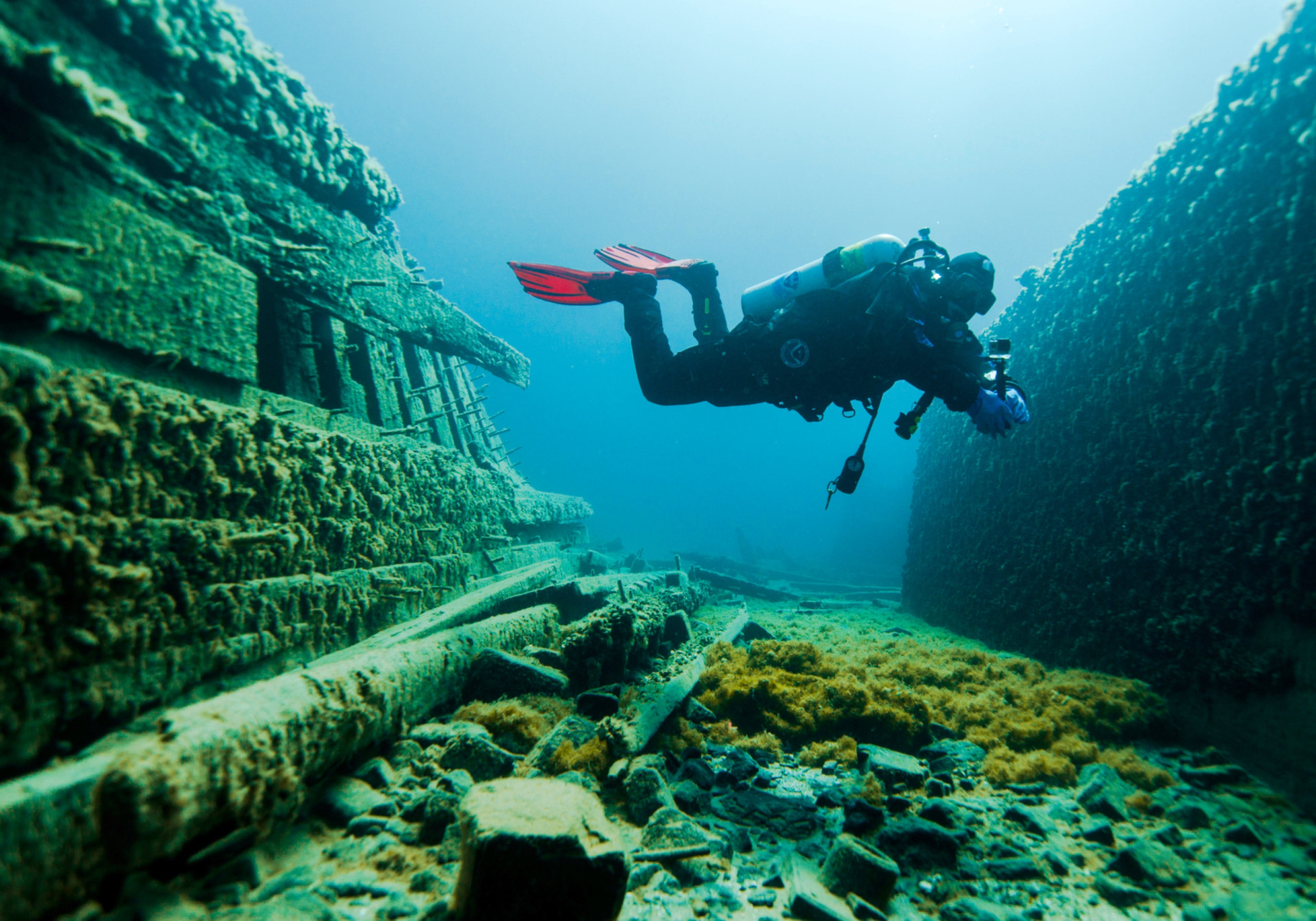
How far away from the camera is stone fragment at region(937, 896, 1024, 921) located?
4.80 feet

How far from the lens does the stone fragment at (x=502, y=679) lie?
8.93 ft

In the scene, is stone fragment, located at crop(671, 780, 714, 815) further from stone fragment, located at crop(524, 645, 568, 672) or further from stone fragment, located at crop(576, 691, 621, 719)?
stone fragment, located at crop(524, 645, 568, 672)

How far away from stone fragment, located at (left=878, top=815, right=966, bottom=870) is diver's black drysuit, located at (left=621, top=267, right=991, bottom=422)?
2473 millimetres

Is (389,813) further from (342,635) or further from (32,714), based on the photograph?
(342,635)

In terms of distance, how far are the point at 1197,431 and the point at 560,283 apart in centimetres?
464

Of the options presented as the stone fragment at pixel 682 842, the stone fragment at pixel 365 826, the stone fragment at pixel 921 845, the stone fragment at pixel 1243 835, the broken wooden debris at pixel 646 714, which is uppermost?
the stone fragment at pixel 365 826

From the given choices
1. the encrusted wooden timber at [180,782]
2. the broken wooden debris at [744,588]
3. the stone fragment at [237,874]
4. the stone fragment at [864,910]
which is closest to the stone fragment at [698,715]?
the stone fragment at [864,910]

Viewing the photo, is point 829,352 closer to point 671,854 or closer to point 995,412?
point 995,412

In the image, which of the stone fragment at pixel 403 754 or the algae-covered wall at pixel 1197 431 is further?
the algae-covered wall at pixel 1197 431

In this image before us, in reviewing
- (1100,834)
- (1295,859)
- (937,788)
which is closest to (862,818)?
(937,788)

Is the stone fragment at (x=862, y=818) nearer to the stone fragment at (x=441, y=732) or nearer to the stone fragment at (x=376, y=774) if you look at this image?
the stone fragment at (x=441, y=732)

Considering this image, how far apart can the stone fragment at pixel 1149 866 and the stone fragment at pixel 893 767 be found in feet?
2.26

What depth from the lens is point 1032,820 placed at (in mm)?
1992

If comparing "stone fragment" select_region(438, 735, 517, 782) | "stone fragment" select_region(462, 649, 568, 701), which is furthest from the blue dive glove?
"stone fragment" select_region(438, 735, 517, 782)
